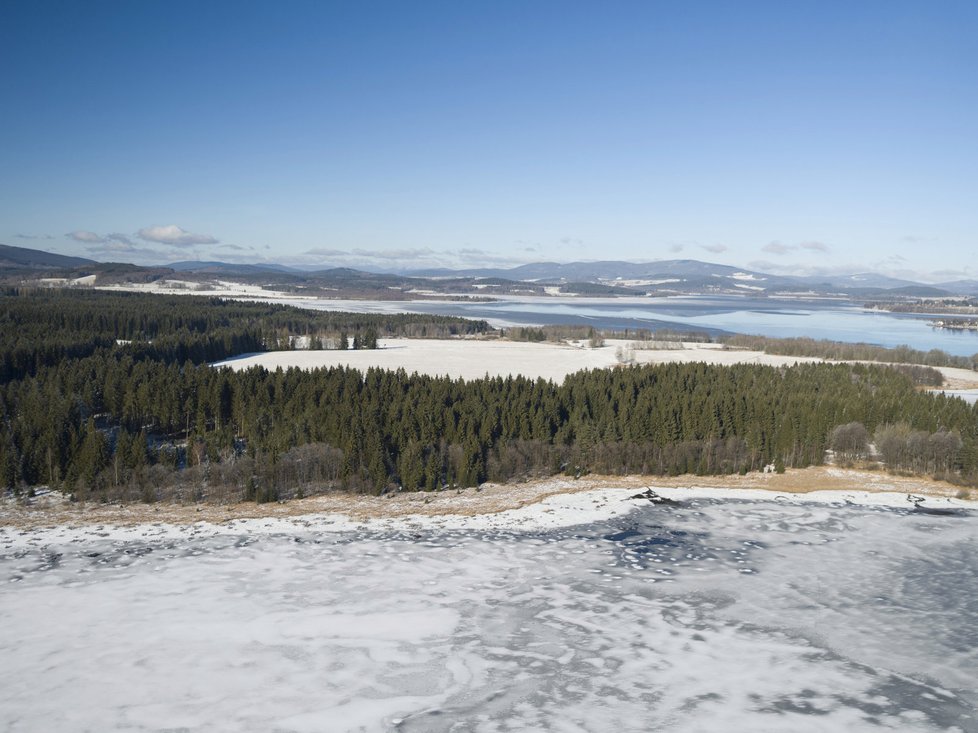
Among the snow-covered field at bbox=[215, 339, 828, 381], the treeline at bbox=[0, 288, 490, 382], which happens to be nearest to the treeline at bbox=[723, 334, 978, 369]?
the snow-covered field at bbox=[215, 339, 828, 381]

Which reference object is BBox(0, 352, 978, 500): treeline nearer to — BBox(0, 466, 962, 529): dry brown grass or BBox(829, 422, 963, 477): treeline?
BBox(829, 422, 963, 477): treeline

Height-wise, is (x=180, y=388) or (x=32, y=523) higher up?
(x=180, y=388)

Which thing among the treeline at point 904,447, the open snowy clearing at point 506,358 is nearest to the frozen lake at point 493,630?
the treeline at point 904,447

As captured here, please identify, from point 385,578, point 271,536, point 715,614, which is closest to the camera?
point 715,614

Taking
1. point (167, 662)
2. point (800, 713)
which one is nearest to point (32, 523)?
point (167, 662)

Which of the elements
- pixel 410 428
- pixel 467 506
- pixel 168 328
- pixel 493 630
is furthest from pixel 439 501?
pixel 168 328

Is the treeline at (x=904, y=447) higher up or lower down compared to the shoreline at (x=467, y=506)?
higher up

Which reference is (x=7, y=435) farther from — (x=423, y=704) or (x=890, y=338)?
(x=890, y=338)

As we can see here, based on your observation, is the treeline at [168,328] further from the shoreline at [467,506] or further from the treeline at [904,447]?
the treeline at [904,447]
